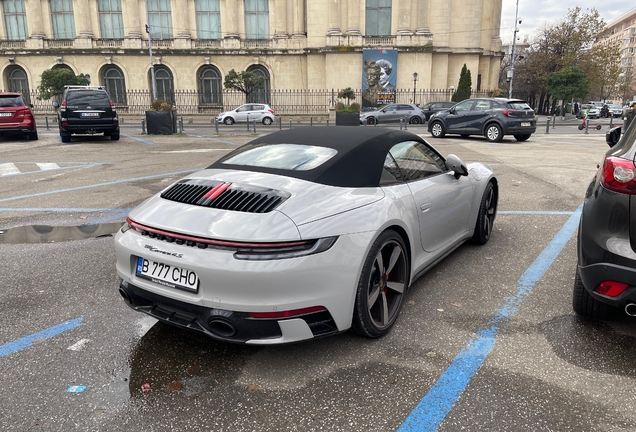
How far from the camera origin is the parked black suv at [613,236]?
9.11 ft

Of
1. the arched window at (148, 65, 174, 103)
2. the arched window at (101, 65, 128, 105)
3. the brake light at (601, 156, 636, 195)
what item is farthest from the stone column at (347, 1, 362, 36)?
the brake light at (601, 156, 636, 195)

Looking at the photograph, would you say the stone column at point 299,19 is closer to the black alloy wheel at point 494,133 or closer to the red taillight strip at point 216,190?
the black alloy wheel at point 494,133

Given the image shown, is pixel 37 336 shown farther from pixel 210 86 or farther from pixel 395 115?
pixel 210 86

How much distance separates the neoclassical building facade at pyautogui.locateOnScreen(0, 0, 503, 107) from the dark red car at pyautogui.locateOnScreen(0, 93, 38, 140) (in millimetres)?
28703

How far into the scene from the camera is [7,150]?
14391mm

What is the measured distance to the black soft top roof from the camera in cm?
328

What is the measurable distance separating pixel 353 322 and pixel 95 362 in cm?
163

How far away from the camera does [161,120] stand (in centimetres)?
2047

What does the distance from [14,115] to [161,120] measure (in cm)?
563

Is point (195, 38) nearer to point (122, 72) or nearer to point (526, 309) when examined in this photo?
point (122, 72)

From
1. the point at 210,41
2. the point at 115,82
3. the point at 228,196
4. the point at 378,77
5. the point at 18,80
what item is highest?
the point at 210,41

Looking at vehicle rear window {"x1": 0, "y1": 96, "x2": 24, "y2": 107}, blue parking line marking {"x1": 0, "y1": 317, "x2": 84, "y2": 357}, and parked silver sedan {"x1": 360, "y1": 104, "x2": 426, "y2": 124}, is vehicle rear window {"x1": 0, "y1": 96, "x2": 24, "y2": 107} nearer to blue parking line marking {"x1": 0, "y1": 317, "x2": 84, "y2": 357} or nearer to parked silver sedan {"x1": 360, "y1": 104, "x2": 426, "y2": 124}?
blue parking line marking {"x1": 0, "y1": 317, "x2": 84, "y2": 357}

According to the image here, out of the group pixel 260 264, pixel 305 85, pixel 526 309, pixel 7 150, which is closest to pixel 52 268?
pixel 260 264

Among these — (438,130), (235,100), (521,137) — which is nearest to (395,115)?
(438,130)
